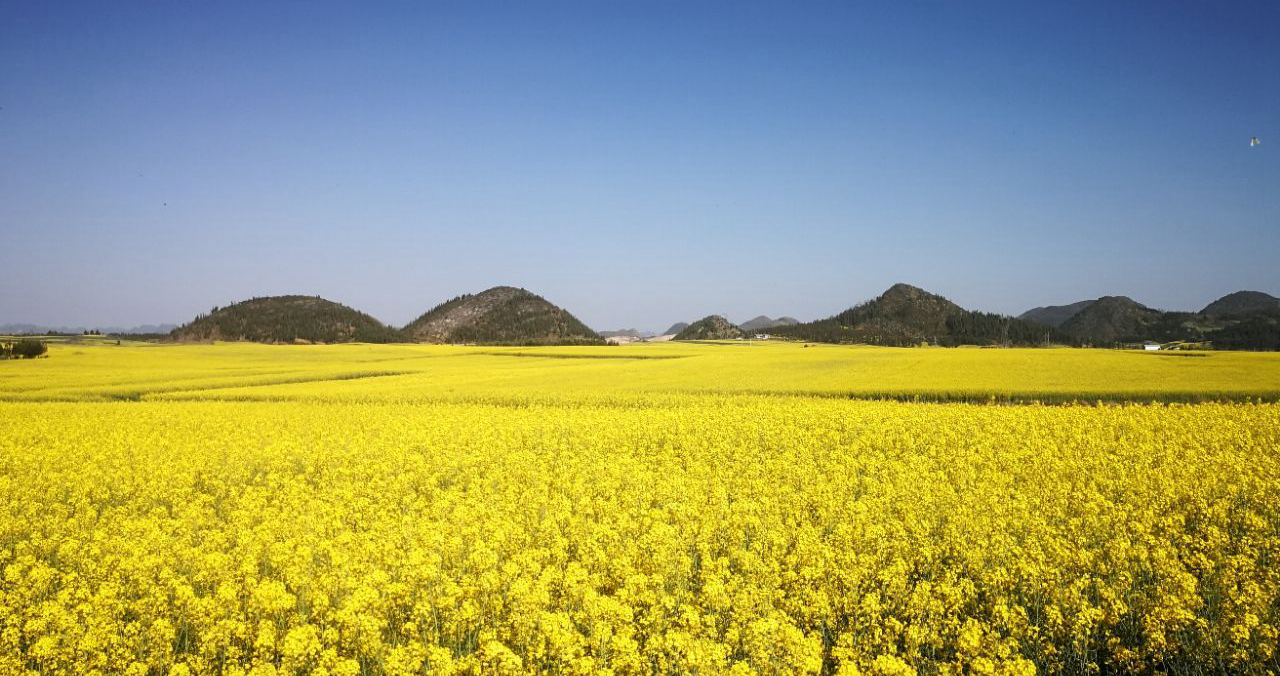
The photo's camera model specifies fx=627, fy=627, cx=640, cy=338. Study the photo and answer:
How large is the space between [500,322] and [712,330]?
61.3m

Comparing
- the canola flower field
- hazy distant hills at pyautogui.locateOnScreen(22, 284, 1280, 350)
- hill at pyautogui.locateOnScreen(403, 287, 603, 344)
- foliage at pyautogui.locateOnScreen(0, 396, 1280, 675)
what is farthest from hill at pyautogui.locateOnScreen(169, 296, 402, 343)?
foliage at pyautogui.locateOnScreen(0, 396, 1280, 675)

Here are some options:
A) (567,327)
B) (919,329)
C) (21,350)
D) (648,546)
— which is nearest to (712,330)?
(567,327)

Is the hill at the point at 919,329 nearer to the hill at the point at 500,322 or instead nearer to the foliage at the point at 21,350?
the hill at the point at 500,322

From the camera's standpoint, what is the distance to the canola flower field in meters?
5.17

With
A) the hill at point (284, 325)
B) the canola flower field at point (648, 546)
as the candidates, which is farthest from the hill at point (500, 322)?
the canola flower field at point (648, 546)

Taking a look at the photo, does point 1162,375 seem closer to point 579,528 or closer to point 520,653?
point 579,528

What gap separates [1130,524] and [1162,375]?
29.3 meters

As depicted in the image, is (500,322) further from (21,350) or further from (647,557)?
(647,557)

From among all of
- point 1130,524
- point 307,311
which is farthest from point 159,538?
point 307,311

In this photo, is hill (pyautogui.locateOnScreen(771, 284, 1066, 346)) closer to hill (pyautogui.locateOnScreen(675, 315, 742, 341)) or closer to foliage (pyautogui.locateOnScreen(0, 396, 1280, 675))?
hill (pyautogui.locateOnScreen(675, 315, 742, 341))

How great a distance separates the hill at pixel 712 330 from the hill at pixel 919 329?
527 inches

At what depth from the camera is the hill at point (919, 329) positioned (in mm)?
149375

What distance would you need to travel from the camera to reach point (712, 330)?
185375mm

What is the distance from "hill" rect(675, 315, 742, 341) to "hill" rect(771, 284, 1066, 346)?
13.4 m
